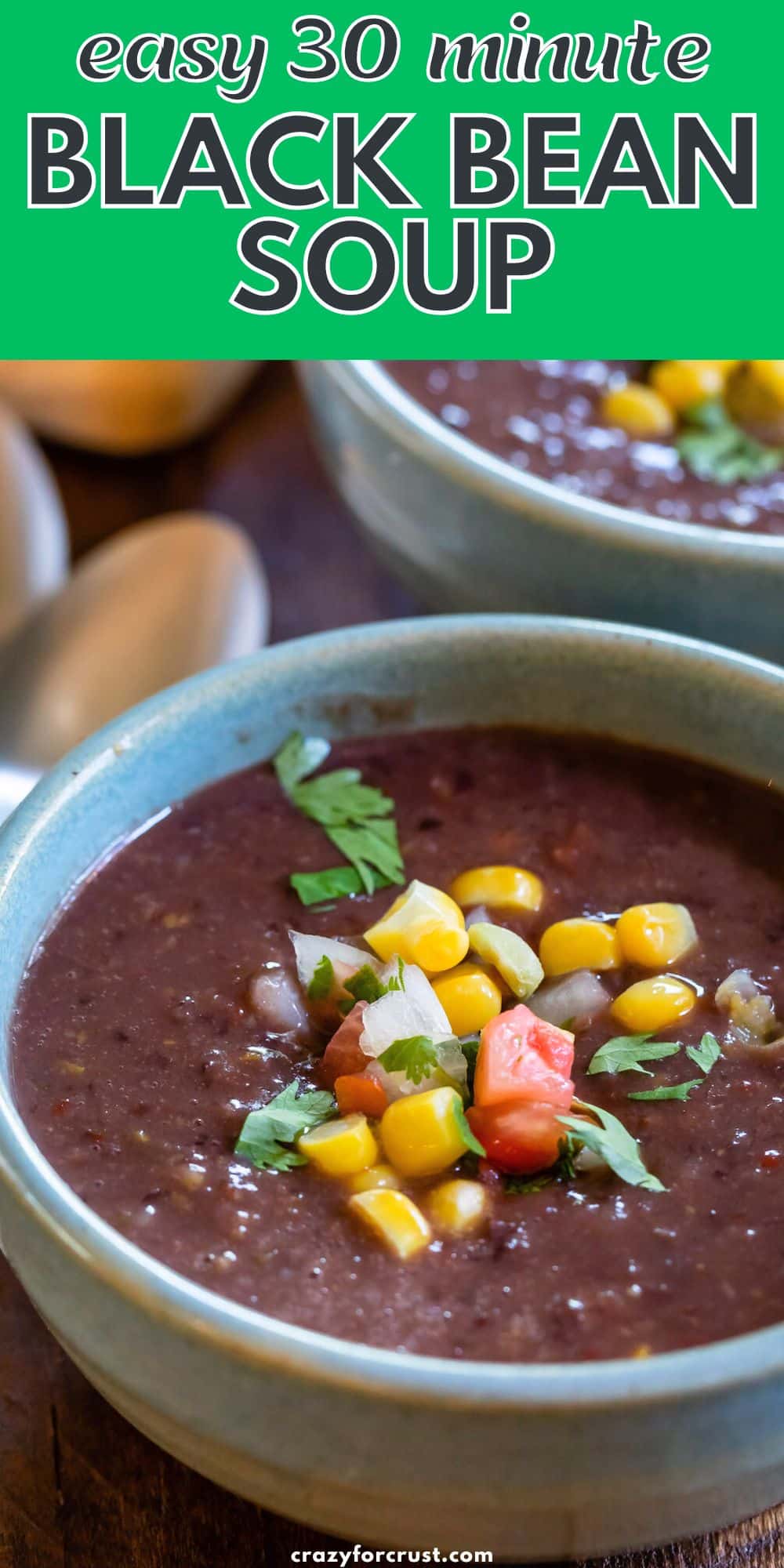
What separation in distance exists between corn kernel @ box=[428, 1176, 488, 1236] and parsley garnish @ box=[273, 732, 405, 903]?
59 centimetres

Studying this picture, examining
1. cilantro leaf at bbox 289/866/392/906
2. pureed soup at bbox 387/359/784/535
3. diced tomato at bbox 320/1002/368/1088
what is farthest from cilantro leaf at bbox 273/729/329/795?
pureed soup at bbox 387/359/784/535

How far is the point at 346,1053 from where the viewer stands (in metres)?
2.30

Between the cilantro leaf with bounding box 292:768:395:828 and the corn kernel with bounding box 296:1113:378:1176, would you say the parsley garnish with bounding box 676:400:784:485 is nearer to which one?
the cilantro leaf with bounding box 292:768:395:828

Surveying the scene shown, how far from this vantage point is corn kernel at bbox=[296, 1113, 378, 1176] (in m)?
2.17

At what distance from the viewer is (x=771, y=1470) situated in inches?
74.7

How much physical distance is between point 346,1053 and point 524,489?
1.29 m

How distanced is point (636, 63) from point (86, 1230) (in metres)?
2.07

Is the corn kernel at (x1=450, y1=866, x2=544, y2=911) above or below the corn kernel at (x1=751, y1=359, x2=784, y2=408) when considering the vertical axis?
below

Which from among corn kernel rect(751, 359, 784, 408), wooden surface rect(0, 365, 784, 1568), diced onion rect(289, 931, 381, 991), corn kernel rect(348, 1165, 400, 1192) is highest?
corn kernel rect(751, 359, 784, 408)

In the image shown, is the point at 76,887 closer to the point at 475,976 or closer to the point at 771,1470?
the point at 475,976

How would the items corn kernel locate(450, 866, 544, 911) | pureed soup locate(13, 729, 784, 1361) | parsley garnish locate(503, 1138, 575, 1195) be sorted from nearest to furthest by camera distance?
pureed soup locate(13, 729, 784, 1361), parsley garnish locate(503, 1138, 575, 1195), corn kernel locate(450, 866, 544, 911)

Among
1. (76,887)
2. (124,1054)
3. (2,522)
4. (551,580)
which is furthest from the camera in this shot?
(2,522)

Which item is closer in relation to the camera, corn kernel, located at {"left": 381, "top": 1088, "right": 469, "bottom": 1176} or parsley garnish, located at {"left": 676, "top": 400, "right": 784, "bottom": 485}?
corn kernel, located at {"left": 381, "top": 1088, "right": 469, "bottom": 1176}

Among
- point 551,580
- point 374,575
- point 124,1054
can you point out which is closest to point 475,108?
point 551,580
